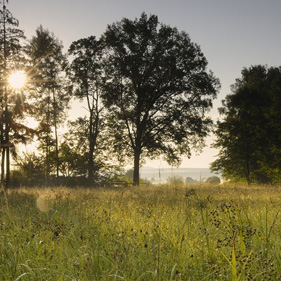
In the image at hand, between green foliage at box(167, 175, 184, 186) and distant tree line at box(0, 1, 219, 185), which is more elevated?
distant tree line at box(0, 1, 219, 185)

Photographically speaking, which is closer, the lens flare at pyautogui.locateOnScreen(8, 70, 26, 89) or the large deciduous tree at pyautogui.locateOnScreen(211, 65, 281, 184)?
the lens flare at pyautogui.locateOnScreen(8, 70, 26, 89)

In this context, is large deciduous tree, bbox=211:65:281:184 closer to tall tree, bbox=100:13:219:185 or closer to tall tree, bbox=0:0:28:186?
tall tree, bbox=100:13:219:185

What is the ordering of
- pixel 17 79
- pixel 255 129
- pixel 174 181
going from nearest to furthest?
pixel 174 181
pixel 17 79
pixel 255 129

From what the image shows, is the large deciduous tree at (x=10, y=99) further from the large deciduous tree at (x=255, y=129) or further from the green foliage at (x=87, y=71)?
the large deciduous tree at (x=255, y=129)

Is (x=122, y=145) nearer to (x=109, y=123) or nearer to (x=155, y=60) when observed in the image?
(x=109, y=123)

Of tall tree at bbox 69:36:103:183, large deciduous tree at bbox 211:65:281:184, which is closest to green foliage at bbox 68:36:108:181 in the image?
tall tree at bbox 69:36:103:183

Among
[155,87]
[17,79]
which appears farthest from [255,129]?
[17,79]

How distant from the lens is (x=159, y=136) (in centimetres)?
2447

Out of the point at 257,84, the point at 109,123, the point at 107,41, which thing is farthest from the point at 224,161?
the point at 107,41

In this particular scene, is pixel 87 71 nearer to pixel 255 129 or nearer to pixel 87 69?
pixel 87 69

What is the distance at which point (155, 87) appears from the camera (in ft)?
78.9

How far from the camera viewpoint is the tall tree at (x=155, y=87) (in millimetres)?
23812

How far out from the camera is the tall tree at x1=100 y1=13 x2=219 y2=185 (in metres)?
23.8

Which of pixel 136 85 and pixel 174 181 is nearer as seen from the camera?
pixel 174 181
